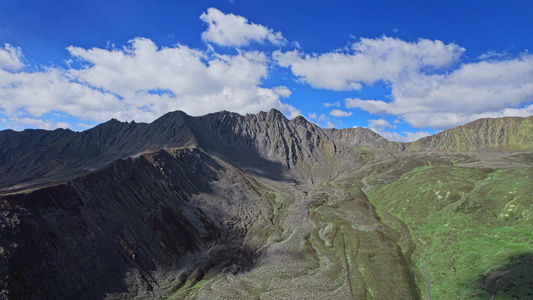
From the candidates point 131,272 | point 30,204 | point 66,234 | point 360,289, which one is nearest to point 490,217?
point 360,289

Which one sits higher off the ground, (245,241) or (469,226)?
(245,241)

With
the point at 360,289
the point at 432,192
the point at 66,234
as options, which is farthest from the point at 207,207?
the point at 432,192

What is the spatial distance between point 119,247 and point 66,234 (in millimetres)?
12702

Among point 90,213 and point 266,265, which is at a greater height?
point 90,213

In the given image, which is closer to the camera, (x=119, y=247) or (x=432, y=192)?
(x=119, y=247)

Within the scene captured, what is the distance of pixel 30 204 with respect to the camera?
69438mm

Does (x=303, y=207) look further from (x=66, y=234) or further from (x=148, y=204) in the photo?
(x=66, y=234)

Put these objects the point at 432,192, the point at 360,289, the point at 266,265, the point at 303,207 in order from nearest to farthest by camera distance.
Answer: the point at 360,289, the point at 266,265, the point at 432,192, the point at 303,207

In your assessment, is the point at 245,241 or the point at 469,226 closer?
the point at 469,226

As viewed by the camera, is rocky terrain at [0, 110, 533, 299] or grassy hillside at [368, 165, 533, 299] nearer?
rocky terrain at [0, 110, 533, 299]

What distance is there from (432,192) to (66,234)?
14534 cm

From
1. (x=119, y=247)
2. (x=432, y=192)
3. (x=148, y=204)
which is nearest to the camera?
(x=119, y=247)

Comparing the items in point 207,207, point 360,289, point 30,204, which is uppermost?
point 30,204

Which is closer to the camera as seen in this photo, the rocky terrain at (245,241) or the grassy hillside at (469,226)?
the rocky terrain at (245,241)
